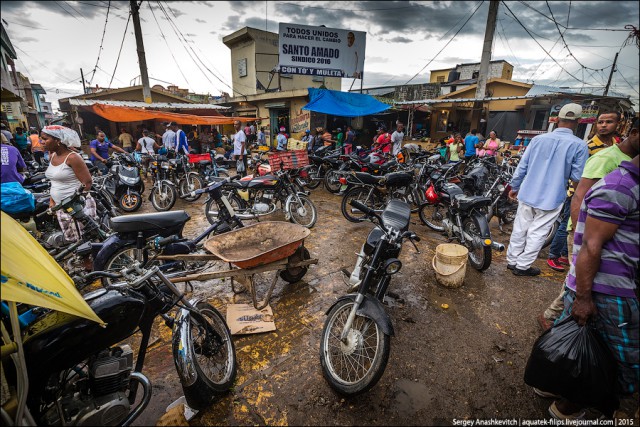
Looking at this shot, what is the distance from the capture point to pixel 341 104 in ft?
36.9

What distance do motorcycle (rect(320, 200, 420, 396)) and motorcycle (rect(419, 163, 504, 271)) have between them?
197 centimetres

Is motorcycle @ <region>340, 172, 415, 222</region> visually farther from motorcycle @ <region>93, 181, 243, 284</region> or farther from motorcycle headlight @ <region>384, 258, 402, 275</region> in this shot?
motorcycle headlight @ <region>384, 258, 402, 275</region>

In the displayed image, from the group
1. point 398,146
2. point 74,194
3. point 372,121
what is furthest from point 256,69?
point 74,194

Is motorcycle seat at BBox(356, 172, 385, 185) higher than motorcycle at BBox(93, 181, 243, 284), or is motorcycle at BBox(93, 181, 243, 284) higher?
motorcycle seat at BBox(356, 172, 385, 185)

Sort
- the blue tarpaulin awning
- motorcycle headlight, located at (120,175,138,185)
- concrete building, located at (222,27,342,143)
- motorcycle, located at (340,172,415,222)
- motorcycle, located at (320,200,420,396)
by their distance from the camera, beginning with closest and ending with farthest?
motorcycle, located at (320,200,420,396) → motorcycle, located at (340,172,415,222) → motorcycle headlight, located at (120,175,138,185) → the blue tarpaulin awning → concrete building, located at (222,27,342,143)

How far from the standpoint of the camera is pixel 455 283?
3.77 meters

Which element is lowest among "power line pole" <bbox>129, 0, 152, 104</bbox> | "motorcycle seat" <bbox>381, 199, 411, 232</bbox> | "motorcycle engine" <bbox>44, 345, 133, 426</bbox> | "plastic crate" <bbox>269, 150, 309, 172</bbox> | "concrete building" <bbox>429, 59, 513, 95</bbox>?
"motorcycle engine" <bbox>44, 345, 133, 426</bbox>

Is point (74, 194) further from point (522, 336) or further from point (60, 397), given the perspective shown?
point (522, 336)

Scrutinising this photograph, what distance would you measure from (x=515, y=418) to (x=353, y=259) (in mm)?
2811

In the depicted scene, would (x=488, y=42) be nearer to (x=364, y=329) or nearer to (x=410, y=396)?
(x=364, y=329)

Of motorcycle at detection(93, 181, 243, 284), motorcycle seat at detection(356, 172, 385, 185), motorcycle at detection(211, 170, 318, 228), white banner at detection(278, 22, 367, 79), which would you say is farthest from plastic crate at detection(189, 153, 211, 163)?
white banner at detection(278, 22, 367, 79)

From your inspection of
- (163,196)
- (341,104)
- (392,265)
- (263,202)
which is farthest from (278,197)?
(341,104)

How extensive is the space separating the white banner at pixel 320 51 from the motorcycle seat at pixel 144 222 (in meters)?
10.7

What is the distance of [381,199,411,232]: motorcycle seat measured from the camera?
293 cm
